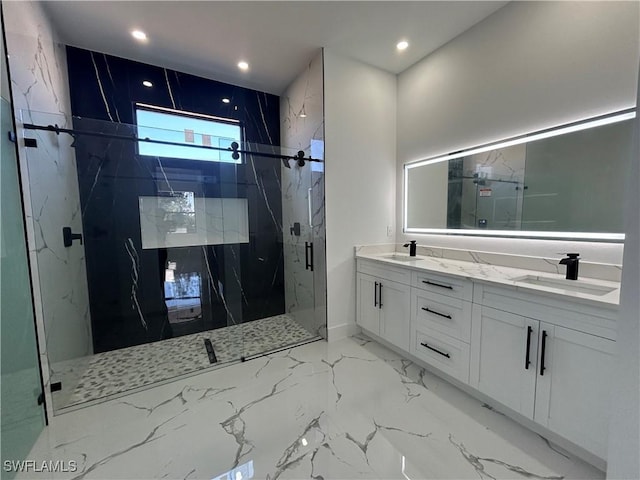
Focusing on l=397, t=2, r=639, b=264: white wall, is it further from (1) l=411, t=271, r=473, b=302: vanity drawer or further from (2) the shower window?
(2) the shower window

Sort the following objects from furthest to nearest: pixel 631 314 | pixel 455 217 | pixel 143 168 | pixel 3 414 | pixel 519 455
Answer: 1. pixel 143 168
2. pixel 455 217
3. pixel 519 455
4. pixel 3 414
5. pixel 631 314

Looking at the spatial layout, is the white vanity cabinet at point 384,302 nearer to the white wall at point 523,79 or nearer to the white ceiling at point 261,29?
the white wall at point 523,79

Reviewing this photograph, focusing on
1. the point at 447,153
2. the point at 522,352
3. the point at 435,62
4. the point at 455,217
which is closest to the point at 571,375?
the point at 522,352

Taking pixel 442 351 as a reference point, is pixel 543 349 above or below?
above

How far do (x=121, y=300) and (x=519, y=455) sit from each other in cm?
352

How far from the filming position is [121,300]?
280 cm

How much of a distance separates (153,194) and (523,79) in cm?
360

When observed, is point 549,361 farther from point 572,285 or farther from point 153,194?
point 153,194

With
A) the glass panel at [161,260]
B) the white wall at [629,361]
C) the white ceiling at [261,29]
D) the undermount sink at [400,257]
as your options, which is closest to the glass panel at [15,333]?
the glass panel at [161,260]

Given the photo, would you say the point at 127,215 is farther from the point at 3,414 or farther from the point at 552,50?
the point at 552,50

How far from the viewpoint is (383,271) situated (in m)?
2.61

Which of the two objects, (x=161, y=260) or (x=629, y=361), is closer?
(x=629, y=361)

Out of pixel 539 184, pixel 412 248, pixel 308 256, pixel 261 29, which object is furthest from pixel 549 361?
pixel 261 29

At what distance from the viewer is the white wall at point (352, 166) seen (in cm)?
276
